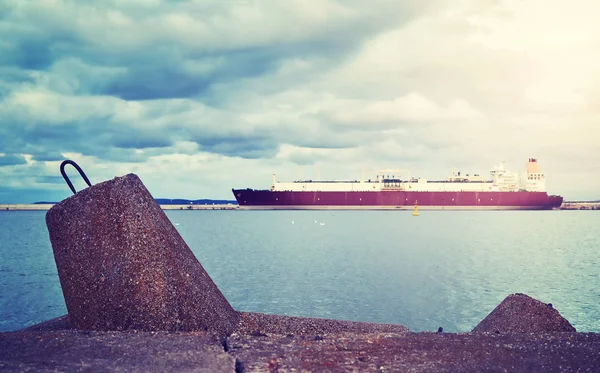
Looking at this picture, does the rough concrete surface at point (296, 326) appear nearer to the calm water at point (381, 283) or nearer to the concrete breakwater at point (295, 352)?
the concrete breakwater at point (295, 352)

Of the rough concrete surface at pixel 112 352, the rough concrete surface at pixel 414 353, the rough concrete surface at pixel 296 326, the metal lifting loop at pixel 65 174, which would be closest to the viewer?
the rough concrete surface at pixel 112 352

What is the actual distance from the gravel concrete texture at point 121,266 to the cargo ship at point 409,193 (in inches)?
3369

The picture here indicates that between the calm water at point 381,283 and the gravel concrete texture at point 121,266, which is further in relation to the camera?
the calm water at point 381,283

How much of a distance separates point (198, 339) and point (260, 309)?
10573 mm

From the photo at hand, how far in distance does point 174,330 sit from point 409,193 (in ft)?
306

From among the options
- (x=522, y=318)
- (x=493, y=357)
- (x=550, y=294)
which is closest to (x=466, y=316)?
(x=550, y=294)

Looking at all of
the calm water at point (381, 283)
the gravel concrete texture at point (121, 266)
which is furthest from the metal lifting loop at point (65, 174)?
the calm water at point (381, 283)

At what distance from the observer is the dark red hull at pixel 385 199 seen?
91438 millimetres

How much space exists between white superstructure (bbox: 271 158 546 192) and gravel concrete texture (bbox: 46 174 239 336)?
87798 millimetres

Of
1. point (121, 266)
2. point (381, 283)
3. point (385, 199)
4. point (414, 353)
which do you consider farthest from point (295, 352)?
point (385, 199)

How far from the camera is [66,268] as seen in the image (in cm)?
389

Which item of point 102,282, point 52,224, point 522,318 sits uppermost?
point 52,224

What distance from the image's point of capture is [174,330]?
3.79 meters

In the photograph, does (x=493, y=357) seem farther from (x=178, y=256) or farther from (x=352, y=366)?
(x=178, y=256)
